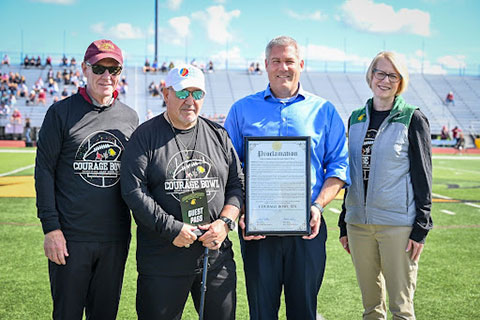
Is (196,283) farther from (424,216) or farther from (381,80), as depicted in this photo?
(381,80)

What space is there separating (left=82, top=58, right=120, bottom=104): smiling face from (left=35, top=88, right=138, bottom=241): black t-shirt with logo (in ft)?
0.45

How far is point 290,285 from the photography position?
3045 mm

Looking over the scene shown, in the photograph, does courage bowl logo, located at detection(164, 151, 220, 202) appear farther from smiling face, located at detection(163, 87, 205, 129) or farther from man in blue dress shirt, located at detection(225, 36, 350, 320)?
man in blue dress shirt, located at detection(225, 36, 350, 320)

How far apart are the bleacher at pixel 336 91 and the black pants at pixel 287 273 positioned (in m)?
31.0

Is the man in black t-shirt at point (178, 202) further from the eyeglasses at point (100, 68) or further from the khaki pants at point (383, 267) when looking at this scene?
the khaki pants at point (383, 267)

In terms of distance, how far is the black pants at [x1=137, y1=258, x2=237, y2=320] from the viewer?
2740 millimetres

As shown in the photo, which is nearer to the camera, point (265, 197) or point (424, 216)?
point (265, 197)

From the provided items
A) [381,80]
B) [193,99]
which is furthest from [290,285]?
[381,80]

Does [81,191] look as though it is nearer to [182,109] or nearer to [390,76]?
[182,109]

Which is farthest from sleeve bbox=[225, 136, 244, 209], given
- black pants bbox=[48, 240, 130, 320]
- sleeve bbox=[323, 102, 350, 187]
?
black pants bbox=[48, 240, 130, 320]

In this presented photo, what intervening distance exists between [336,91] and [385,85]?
40.4 metres

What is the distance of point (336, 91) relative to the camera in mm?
42625

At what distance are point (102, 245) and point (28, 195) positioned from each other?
823 cm

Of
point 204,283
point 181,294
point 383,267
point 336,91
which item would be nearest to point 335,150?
point 383,267
